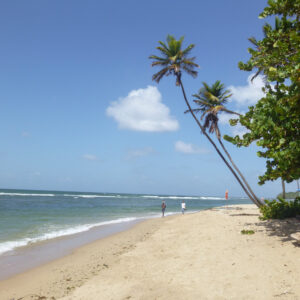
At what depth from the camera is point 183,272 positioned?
6.28 metres

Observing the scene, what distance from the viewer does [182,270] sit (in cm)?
644

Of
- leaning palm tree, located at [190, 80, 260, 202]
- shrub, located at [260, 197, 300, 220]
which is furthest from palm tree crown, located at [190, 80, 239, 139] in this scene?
shrub, located at [260, 197, 300, 220]

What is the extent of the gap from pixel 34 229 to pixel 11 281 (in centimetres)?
902

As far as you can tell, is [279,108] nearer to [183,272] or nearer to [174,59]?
[183,272]

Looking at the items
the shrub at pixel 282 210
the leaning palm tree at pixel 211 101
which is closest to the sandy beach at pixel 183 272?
the shrub at pixel 282 210

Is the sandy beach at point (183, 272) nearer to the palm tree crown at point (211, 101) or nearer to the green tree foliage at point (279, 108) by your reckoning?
the green tree foliage at point (279, 108)

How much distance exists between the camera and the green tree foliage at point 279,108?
6.43m

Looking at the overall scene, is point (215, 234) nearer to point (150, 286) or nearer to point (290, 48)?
point (150, 286)

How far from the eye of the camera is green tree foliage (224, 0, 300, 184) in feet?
21.1

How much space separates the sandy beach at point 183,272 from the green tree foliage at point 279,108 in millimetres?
2455

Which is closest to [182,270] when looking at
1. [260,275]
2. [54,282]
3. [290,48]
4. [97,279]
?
[260,275]

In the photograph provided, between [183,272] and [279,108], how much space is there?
201 inches

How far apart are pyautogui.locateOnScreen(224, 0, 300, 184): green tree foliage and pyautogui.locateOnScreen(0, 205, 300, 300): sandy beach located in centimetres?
245

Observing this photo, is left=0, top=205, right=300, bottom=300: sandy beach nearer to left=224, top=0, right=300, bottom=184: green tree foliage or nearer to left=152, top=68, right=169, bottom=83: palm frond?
left=224, top=0, right=300, bottom=184: green tree foliage
